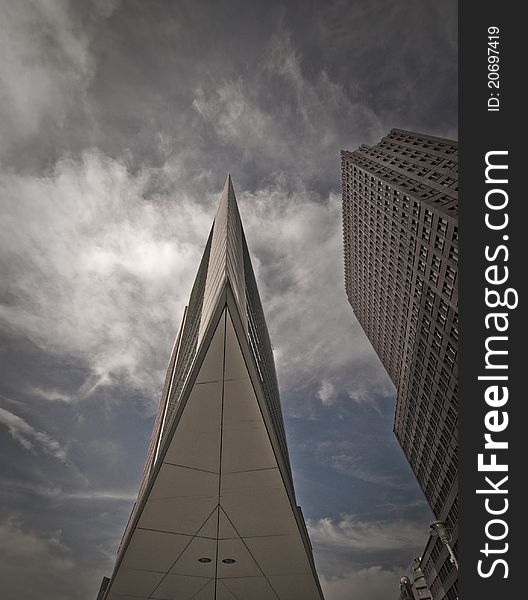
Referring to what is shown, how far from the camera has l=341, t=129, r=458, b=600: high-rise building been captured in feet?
159

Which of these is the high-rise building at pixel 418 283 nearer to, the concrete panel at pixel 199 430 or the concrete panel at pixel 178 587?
the concrete panel at pixel 178 587

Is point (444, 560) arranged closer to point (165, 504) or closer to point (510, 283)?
point (165, 504)

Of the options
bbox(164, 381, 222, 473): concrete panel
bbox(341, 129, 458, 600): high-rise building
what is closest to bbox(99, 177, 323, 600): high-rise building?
bbox(164, 381, 222, 473): concrete panel

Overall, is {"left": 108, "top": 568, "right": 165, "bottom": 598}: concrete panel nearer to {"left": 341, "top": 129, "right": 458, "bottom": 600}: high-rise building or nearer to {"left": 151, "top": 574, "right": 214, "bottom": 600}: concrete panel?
{"left": 151, "top": 574, "right": 214, "bottom": 600}: concrete panel

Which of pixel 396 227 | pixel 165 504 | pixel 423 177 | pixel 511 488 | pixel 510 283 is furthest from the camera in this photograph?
pixel 396 227

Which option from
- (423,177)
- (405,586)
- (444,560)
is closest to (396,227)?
(423,177)

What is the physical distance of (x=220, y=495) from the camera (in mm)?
15109

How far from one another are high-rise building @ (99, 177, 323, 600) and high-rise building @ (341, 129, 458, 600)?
1402 inches

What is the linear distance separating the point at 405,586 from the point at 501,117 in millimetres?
112018

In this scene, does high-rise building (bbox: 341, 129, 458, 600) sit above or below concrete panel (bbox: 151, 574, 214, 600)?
above

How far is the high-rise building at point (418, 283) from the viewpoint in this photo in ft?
159

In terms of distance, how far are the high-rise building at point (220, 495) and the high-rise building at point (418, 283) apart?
35.6 metres

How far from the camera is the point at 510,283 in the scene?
7984mm

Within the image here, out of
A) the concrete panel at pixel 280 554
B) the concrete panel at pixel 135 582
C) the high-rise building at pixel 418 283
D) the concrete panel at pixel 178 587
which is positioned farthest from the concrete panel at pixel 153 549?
the high-rise building at pixel 418 283
